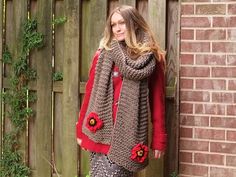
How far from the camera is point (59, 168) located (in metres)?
Result: 5.09

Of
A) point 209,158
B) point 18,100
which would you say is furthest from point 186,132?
point 18,100

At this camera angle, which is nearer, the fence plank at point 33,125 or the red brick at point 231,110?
the red brick at point 231,110

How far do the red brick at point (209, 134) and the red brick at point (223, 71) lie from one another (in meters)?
0.44

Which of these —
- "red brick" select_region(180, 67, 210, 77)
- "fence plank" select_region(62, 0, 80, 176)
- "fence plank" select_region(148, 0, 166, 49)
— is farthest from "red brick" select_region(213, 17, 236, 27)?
"fence plank" select_region(62, 0, 80, 176)

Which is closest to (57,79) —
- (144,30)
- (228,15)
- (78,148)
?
(78,148)

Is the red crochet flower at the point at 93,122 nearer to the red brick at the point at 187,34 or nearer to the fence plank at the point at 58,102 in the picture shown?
the red brick at the point at 187,34

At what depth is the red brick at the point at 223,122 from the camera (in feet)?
13.9

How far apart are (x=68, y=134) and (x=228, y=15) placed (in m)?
1.80

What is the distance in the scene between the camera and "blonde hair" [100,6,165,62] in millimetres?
3918

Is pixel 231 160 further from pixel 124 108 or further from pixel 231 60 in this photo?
pixel 124 108

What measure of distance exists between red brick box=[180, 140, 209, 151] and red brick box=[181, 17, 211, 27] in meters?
0.92

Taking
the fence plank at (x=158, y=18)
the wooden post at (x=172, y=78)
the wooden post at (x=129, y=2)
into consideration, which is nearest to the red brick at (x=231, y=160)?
the wooden post at (x=172, y=78)

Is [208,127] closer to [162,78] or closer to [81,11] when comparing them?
[162,78]

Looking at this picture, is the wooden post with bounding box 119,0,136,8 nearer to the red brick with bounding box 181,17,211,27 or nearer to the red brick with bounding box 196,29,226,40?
the red brick with bounding box 181,17,211,27
